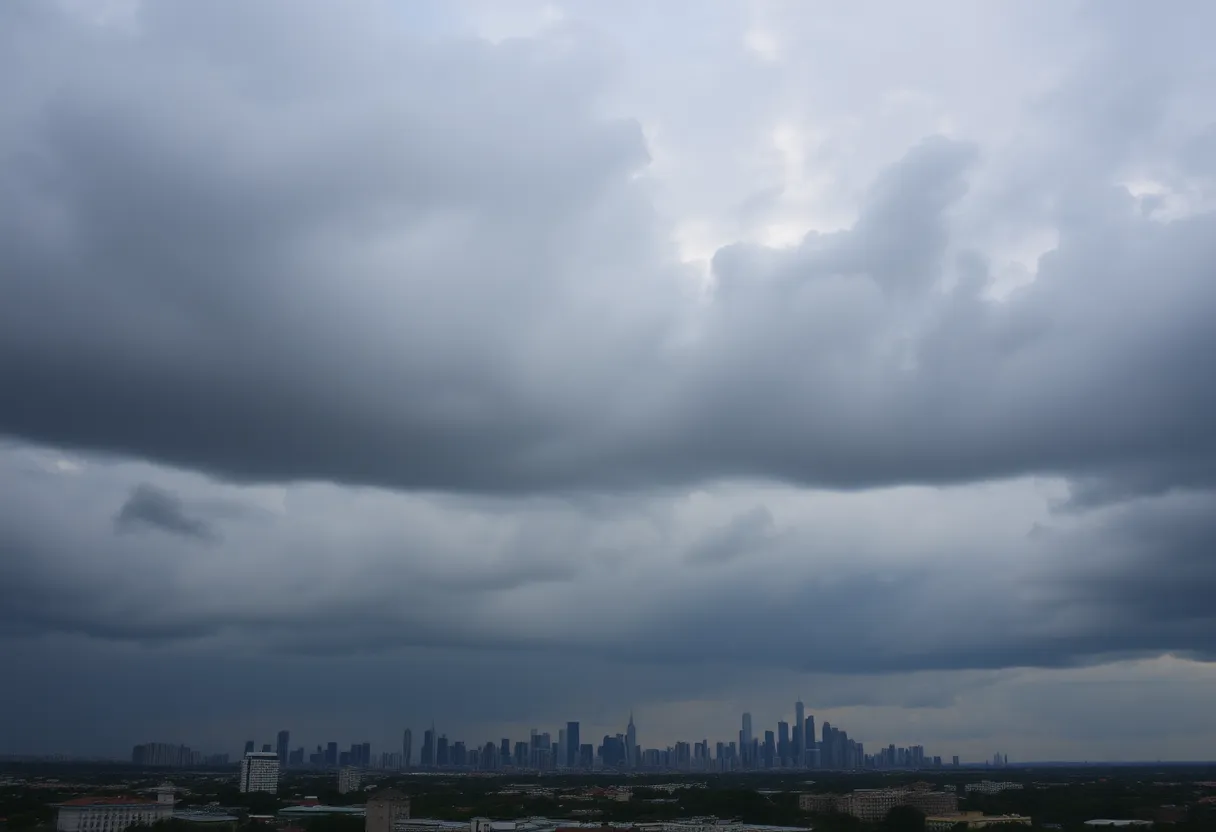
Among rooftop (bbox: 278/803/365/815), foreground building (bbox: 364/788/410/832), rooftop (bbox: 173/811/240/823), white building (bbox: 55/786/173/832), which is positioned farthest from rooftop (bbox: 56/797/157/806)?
foreground building (bbox: 364/788/410/832)

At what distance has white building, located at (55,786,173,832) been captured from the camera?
12044 cm

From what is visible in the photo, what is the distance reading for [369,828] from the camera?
11350cm

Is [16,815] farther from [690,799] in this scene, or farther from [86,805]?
[690,799]

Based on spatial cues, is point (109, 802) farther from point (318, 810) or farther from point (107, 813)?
point (318, 810)

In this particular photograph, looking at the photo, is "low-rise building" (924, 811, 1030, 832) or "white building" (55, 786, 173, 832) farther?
"low-rise building" (924, 811, 1030, 832)

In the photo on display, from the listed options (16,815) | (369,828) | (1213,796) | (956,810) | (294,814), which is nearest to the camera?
(369,828)

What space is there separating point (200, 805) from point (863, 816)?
98894 mm

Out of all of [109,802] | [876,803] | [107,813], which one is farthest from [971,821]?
[109,802]

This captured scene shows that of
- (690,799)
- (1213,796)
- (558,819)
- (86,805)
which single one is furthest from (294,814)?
(1213,796)

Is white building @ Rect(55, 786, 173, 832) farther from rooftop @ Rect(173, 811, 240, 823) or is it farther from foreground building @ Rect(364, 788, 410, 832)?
foreground building @ Rect(364, 788, 410, 832)

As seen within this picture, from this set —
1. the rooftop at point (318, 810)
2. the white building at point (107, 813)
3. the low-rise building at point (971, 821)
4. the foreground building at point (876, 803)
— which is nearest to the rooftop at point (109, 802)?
the white building at point (107, 813)

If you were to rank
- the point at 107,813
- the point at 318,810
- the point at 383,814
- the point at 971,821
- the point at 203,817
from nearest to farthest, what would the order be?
the point at 383,814 → the point at 107,813 → the point at 203,817 → the point at 971,821 → the point at 318,810

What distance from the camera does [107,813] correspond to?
127750 mm

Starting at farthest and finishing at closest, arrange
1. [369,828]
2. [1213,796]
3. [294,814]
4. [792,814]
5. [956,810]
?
[1213,796] → [956,810] → [792,814] → [294,814] → [369,828]
